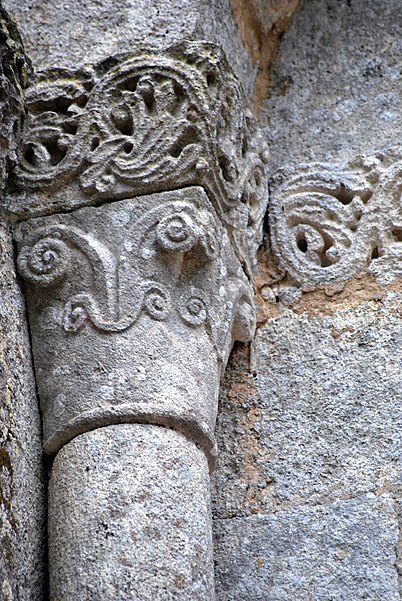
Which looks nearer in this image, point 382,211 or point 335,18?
point 382,211

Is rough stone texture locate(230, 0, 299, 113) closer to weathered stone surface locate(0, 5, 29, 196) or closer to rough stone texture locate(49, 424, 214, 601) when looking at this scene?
weathered stone surface locate(0, 5, 29, 196)

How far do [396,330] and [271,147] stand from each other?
2.32 feet

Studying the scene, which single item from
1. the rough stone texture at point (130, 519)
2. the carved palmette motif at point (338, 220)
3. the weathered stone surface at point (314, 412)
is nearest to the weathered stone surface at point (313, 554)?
the weathered stone surface at point (314, 412)

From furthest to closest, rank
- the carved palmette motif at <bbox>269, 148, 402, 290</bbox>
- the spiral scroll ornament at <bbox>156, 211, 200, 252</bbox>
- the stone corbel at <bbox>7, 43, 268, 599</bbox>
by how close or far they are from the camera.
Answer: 1. the carved palmette motif at <bbox>269, 148, 402, 290</bbox>
2. the spiral scroll ornament at <bbox>156, 211, 200, 252</bbox>
3. the stone corbel at <bbox>7, 43, 268, 599</bbox>

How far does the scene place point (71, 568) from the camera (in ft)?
8.09

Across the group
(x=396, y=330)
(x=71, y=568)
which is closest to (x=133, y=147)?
(x=396, y=330)

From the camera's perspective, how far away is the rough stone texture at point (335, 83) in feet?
11.1

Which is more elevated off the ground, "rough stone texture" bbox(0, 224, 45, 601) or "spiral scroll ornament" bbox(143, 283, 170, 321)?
"spiral scroll ornament" bbox(143, 283, 170, 321)

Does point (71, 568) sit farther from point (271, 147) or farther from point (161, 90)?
point (271, 147)

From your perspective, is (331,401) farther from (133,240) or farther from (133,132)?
(133,132)

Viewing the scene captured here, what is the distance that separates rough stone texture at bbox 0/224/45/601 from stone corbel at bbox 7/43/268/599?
0.03m

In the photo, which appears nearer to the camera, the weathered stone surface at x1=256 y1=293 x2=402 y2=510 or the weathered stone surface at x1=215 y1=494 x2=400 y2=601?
the weathered stone surface at x1=215 y1=494 x2=400 y2=601

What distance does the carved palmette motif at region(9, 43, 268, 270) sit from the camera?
2838mm

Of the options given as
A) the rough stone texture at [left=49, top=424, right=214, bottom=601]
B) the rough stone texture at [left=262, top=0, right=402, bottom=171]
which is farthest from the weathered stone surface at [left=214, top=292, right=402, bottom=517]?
the rough stone texture at [left=262, top=0, right=402, bottom=171]
